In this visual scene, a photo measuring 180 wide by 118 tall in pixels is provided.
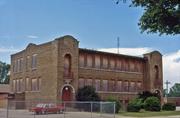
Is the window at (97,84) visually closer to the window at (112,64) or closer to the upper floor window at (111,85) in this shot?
the upper floor window at (111,85)

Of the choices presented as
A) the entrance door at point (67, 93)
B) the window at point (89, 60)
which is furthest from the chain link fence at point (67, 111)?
the window at point (89, 60)

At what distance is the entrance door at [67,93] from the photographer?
57.3 metres

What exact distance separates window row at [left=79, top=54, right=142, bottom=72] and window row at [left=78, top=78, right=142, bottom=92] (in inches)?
89.1

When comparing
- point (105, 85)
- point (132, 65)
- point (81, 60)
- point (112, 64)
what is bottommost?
point (105, 85)

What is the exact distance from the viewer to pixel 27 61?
2559 inches

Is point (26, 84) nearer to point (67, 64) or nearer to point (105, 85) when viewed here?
point (67, 64)

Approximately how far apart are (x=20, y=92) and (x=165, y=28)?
4436cm

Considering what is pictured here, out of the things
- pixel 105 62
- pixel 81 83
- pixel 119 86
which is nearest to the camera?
pixel 81 83

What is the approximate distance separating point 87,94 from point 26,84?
42.0 feet

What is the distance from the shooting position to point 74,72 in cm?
5788

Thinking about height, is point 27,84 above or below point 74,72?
below

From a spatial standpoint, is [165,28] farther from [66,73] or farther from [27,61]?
[27,61]

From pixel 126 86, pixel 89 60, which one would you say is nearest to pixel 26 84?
pixel 89 60

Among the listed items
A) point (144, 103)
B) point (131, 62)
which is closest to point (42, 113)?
point (144, 103)
